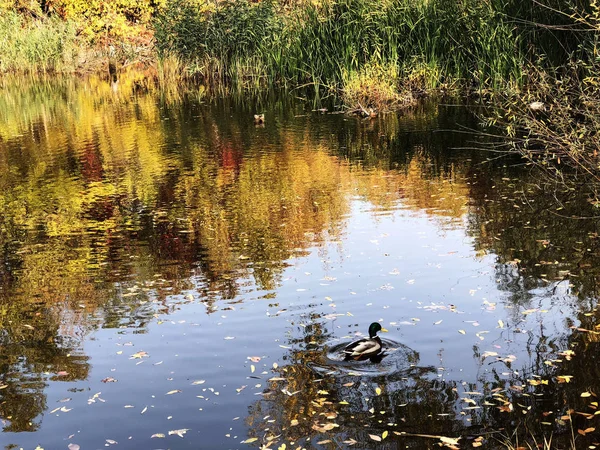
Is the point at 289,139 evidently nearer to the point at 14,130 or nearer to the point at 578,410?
the point at 14,130

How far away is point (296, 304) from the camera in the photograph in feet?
23.8

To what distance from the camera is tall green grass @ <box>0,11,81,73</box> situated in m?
32.8

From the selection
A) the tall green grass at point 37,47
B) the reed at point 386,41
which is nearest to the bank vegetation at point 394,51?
the reed at point 386,41

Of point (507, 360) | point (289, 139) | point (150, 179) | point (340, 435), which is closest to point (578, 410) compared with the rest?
point (507, 360)

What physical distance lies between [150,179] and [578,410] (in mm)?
9413

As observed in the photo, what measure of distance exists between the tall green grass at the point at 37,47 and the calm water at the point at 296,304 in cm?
2064

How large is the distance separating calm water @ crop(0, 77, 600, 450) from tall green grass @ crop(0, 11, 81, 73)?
67.7 ft

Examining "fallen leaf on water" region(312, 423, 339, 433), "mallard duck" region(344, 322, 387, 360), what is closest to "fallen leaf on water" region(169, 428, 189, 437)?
"fallen leaf on water" region(312, 423, 339, 433)

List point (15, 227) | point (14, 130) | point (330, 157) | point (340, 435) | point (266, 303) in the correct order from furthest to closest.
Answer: point (14, 130) → point (330, 157) → point (15, 227) → point (266, 303) → point (340, 435)

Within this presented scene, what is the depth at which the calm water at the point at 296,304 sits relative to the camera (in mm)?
5285

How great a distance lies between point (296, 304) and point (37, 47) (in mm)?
29008

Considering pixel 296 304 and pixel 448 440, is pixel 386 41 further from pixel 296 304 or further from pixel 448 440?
pixel 448 440

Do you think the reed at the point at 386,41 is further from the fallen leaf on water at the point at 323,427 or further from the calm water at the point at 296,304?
the fallen leaf on water at the point at 323,427

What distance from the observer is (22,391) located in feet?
19.1
